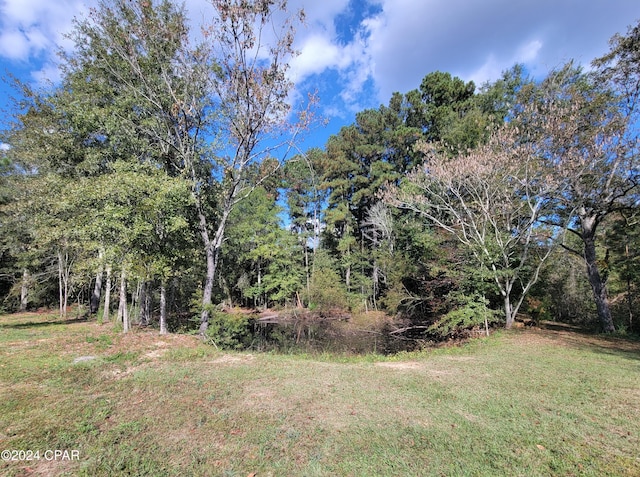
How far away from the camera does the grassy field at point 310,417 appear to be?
8.55 ft

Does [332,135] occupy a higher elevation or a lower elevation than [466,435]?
higher

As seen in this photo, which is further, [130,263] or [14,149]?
[14,149]

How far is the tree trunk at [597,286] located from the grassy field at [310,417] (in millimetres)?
4934

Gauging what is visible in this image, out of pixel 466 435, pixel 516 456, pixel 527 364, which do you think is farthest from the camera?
pixel 527 364

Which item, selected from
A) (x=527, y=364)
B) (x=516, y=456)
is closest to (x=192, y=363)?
(x=516, y=456)

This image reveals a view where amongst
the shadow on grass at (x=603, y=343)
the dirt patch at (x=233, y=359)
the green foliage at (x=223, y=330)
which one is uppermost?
the green foliage at (x=223, y=330)

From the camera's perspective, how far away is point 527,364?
612cm

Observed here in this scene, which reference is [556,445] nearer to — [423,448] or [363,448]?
[423,448]

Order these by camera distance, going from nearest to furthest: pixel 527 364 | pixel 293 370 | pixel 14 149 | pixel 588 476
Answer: pixel 588 476
pixel 293 370
pixel 527 364
pixel 14 149

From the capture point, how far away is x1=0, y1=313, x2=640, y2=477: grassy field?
8.55 ft

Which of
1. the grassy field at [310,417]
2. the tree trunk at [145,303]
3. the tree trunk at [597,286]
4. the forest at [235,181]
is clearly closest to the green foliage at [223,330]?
the forest at [235,181]

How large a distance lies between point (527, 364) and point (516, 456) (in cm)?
423

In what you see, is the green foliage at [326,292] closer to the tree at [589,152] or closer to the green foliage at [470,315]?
the green foliage at [470,315]

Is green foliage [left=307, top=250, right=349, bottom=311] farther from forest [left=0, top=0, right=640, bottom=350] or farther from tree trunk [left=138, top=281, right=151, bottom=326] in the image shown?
tree trunk [left=138, top=281, right=151, bottom=326]
